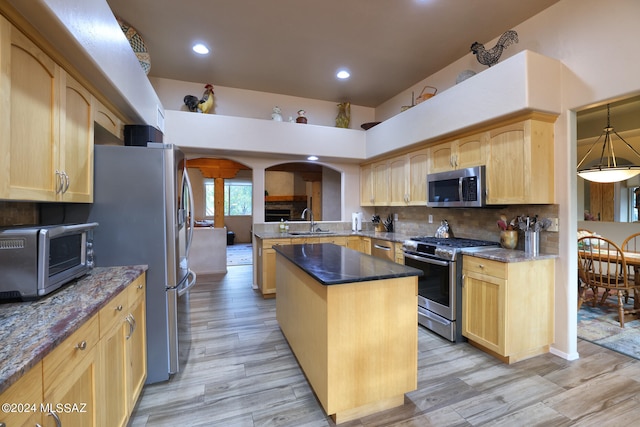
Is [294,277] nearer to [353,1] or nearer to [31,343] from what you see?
[31,343]

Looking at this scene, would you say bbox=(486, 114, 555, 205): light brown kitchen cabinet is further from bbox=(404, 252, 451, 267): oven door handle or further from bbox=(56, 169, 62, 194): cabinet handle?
bbox=(56, 169, 62, 194): cabinet handle

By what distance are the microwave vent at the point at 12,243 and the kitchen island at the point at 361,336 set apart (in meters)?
1.37

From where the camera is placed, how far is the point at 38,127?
54.4 inches

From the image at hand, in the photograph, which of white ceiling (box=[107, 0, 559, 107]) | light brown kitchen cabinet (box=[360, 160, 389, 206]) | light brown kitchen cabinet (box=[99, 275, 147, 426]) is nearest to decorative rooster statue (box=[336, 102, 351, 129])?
white ceiling (box=[107, 0, 559, 107])

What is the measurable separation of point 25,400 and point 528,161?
128 inches

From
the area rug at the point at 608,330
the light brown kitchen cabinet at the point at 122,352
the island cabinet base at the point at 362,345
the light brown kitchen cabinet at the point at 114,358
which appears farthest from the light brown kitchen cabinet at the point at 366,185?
the light brown kitchen cabinet at the point at 114,358

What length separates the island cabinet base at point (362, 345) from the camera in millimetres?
1709

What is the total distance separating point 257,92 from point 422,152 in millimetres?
2683

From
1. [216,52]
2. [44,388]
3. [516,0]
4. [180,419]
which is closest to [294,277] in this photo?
[180,419]

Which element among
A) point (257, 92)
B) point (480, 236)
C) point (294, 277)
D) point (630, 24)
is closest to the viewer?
point (630, 24)

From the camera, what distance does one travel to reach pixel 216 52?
338 centimetres

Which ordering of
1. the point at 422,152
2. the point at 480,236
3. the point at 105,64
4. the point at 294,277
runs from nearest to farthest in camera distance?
the point at 105,64
the point at 294,277
the point at 480,236
the point at 422,152

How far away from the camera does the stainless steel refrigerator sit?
6.43 feet

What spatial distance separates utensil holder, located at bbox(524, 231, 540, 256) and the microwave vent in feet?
11.0
